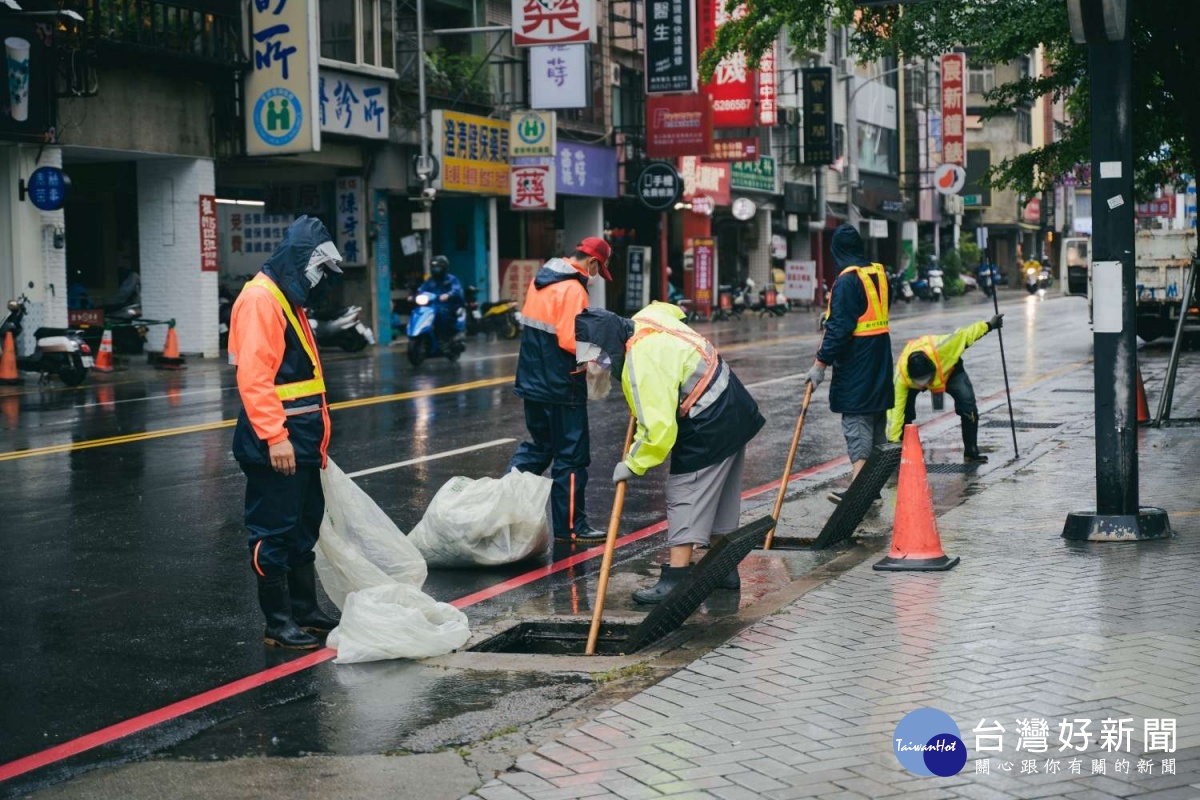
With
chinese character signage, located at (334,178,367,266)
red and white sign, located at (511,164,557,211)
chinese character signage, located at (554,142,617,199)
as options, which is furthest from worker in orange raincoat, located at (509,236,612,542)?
chinese character signage, located at (554,142,617,199)

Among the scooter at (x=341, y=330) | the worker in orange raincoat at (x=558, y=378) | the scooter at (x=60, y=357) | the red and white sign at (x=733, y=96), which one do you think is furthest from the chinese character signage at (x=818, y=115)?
the worker in orange raincoat at (x=558, y=378)

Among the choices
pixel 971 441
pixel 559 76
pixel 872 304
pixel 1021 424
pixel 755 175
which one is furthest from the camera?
pixel 755 175

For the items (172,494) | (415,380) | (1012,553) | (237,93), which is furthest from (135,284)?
(1012,553)

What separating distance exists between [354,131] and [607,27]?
13.4 metres

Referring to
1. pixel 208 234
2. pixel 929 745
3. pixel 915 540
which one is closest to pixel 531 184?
pixel 208 234

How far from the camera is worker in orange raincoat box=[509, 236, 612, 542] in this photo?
917cm

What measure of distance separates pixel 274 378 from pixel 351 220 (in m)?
25.7

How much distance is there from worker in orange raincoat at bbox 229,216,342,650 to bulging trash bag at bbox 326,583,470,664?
0.32m

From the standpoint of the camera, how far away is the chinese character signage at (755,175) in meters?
49.6

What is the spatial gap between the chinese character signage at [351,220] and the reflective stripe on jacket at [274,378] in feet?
82.9

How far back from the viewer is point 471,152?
3372 centimetres

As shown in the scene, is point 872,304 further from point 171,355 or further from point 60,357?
point 171,355

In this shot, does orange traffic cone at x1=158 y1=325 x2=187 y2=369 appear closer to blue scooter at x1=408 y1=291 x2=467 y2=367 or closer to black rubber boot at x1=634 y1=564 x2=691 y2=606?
blue scooter at x1=408 y1=291 x2=467 y2=367

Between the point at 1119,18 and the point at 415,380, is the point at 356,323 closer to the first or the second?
the point at 415,380
